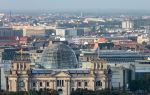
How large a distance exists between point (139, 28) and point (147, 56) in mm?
66292

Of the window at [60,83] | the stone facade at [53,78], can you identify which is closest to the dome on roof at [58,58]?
the stone facade at [53,78]

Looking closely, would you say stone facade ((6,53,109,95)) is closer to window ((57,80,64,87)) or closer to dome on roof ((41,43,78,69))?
window ((57,80,64,87))

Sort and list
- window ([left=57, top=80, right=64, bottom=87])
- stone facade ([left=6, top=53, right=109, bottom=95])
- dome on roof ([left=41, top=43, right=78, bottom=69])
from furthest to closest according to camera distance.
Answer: dome on roof ([left=41, top=43, right=78, bottom=69]), window ([left=57, top=80, right=64, bottom=87]), stone facade ([left=6, top=53, right=109, bottom=95])

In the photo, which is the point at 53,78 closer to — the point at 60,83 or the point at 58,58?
the point at 60,83

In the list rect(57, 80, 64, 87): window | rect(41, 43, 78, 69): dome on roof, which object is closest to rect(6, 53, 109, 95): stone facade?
rect(57, 80, 64, 87): window

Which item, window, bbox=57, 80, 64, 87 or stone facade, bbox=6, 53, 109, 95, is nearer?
stone facade, bbox=6, 53, 109, 95

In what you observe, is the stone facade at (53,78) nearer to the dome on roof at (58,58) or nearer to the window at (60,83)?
the window at (60,83)

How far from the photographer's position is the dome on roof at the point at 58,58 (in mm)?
63094

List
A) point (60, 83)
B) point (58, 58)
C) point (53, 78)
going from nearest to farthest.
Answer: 1. point (53, 78)
2. point (60, 83)
3. point (58, 58)

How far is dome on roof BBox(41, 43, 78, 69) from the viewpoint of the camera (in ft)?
207

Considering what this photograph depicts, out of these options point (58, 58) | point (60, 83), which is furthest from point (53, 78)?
point (58, 58)

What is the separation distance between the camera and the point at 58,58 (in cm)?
6303

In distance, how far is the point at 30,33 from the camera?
13662cm

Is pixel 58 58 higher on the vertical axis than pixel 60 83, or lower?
higher
